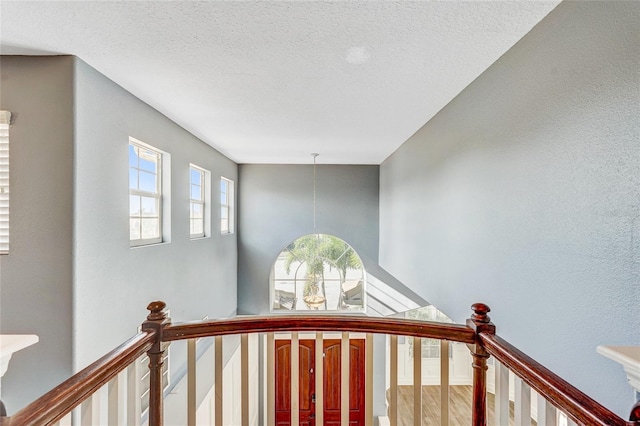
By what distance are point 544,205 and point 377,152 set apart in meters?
3.89

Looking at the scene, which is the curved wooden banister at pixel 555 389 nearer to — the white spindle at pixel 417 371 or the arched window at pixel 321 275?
the white spindle at pixel 417 371

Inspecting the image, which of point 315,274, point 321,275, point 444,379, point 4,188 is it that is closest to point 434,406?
point 321,275

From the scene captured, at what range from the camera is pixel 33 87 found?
218 cm

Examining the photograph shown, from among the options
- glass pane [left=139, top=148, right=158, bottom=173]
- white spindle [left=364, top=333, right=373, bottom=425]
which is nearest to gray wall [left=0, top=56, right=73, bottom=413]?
glass pane [left=139, top=148, right=158, bottom=173]

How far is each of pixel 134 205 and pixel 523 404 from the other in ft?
10.8

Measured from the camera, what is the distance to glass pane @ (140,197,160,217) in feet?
11.0

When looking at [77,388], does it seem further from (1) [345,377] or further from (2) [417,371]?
(2) [417,371]

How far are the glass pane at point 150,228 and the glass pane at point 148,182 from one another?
0.32 metres

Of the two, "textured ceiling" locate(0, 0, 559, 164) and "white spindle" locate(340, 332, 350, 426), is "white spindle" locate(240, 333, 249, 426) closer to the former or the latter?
"white spindle" locate(340, 332, 350, 426)

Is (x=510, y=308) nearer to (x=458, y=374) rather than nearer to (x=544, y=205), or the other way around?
(x=544, y=205)

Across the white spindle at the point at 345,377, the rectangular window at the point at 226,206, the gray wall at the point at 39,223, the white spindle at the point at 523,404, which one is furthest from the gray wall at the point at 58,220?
the rectangular window at the point at 226,206

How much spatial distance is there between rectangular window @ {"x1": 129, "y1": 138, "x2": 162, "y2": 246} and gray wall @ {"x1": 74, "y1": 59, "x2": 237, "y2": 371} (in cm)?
12

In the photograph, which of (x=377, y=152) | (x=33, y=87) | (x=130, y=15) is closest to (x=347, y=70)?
(x=130, y=15)

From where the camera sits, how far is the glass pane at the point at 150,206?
337 centimetres
